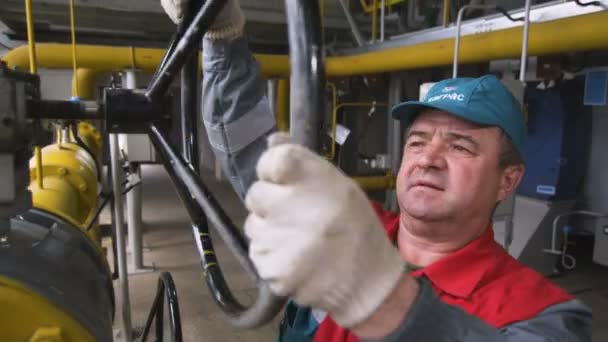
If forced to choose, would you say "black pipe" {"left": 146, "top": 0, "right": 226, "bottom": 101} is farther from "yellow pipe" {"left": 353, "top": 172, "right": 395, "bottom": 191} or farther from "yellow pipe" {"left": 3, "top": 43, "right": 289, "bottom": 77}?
"yellow pipe" {"left": 353, "top": 172, "right": 395, "bottom": 191}

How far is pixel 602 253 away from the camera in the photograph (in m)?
2.91

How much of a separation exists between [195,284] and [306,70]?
9.32ft

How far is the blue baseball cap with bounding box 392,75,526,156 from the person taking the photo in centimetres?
89

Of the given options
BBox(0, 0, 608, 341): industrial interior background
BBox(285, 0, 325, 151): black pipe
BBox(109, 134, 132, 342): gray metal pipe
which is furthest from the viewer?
BBox(0, 0, 608, 341): industrial interior background

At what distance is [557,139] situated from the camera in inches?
122

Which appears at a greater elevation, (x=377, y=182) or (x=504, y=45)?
(x=504, y=45)

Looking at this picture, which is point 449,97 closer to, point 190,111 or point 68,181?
A: point 190,111

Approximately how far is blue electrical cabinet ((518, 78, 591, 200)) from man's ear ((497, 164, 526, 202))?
2.30 metres

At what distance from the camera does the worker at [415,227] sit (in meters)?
0.39

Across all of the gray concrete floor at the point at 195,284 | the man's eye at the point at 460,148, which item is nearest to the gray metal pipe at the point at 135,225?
the gray concrete floor at the point at 195,284

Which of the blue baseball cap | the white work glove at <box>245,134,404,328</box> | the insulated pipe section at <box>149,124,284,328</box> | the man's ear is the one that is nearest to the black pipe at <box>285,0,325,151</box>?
the white work glove at <box>245,134,404,328</box>

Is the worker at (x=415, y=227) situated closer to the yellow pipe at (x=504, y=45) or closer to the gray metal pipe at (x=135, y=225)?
the yellow pipe at (x=504, y=45)

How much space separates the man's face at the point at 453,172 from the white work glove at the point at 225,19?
0.45 metres

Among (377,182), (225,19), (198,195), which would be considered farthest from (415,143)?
(377,182)
